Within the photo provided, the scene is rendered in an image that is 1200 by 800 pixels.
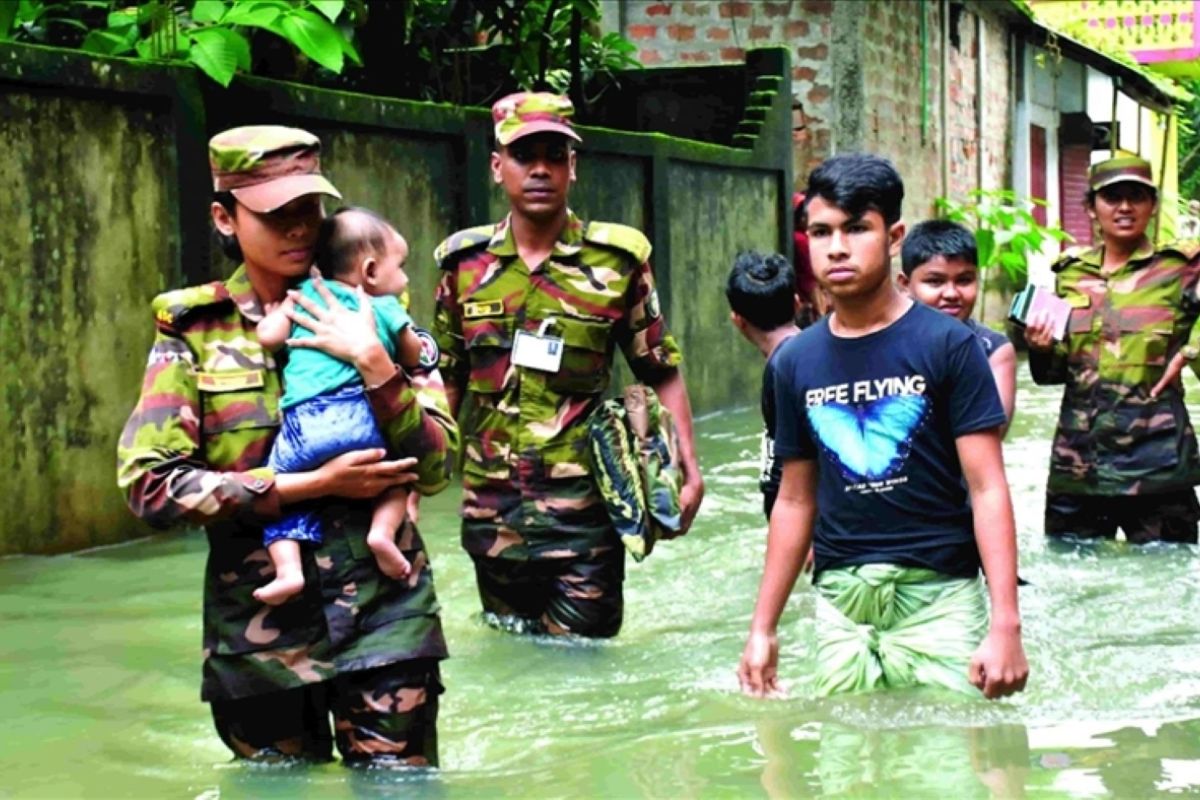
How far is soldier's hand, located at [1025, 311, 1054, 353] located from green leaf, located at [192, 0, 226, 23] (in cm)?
400

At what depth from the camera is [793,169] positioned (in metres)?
17.2

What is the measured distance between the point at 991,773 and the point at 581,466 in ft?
6.73

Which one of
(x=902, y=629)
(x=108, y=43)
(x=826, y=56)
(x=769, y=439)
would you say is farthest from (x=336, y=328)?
(x=826, y=56)

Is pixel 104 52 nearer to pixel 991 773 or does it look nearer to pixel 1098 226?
pixel 1098 226

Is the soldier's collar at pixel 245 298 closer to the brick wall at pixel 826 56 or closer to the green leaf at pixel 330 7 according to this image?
the green leaf at pixel 330 7

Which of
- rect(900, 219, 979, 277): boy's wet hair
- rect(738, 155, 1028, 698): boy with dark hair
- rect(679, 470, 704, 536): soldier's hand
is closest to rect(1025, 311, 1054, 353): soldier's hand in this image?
rect(900, 219, 979, 277): boy's wet hair

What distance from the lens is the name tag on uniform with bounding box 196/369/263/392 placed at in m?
4.30

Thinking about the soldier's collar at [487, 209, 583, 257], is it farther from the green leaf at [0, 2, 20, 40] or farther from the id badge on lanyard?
the green leaf at [0, 2, 20, 40]

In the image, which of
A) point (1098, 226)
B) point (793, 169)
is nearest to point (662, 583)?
point (1098, 226)

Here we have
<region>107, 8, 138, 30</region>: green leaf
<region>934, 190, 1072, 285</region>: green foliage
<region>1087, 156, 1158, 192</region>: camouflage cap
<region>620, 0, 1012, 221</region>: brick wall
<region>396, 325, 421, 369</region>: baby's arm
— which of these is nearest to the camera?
<region>396, 325, 421, 369</region>: baby's arm

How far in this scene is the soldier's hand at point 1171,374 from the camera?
8.16 metres

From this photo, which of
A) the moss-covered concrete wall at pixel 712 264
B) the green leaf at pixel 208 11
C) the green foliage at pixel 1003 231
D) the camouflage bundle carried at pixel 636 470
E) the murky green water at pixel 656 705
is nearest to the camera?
the murky green water at pixel 656 705

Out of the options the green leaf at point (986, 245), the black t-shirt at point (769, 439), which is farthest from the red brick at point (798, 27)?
the black t-shirt at point (769, 439)

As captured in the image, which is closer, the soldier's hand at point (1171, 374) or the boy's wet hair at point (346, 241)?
the boy's wet hair at point (346, 241)
